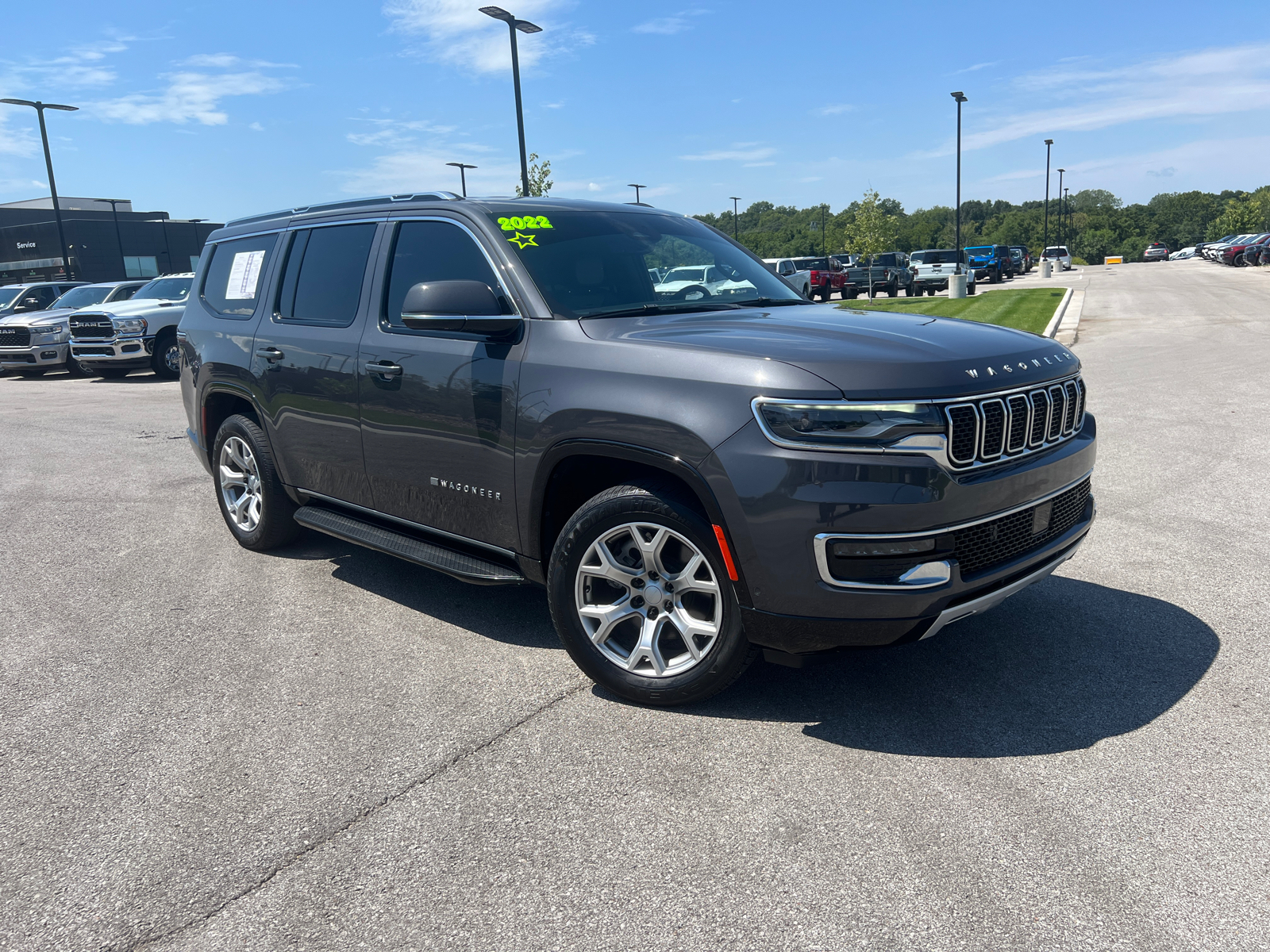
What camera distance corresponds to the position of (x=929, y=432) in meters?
3.16

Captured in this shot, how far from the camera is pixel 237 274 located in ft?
19.4

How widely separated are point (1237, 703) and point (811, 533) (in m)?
1.85

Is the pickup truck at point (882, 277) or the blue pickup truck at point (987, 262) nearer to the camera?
the pickup truck at point (882, 277)

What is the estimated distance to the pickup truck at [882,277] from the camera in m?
39.2

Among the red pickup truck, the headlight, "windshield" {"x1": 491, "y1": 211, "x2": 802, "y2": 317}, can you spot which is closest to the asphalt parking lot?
the headlight

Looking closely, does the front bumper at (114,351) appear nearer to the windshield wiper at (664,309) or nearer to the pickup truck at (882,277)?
the windshield wiper at (664,309)

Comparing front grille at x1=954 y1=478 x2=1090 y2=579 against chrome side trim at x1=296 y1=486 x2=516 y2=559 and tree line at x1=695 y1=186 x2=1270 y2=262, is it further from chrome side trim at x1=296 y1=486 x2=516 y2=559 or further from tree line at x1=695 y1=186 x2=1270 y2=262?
tree line at x1=695 y1=186 x2=1270 y2=262

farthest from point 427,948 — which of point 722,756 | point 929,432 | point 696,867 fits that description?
point 929,432

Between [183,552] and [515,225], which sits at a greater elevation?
[515,225]

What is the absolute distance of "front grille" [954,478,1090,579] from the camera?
330 centimetres

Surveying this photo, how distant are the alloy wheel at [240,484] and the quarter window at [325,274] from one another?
1028 millimetres

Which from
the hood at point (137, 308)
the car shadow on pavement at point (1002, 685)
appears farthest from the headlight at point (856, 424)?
the hood at point (137, 308)

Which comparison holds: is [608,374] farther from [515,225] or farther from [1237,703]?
[1237,703]

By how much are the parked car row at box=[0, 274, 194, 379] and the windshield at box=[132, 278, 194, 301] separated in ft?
0.05
